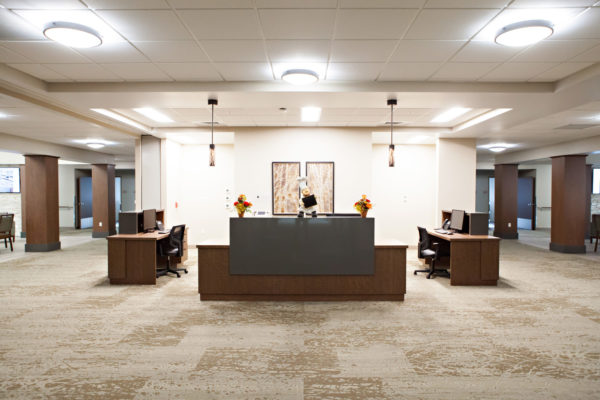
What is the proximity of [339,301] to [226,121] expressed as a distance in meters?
4.24

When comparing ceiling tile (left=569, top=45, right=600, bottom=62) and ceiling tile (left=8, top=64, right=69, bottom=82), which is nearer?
ceiling tile (left=569, top=45, right=600, bottom=62)

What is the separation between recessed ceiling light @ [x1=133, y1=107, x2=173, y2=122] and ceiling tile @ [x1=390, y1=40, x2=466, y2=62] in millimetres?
4325

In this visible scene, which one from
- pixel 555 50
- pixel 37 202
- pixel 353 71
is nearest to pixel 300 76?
pixel 353 71

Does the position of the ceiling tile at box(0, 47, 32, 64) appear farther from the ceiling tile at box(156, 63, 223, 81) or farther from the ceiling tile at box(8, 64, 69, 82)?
the ceiling tile at box(156, 63, 223, 81)

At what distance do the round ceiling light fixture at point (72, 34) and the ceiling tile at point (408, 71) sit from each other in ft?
10.00

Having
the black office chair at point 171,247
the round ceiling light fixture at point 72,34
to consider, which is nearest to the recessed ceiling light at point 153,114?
the black office chair at point 171,247

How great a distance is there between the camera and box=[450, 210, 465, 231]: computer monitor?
22.4ft

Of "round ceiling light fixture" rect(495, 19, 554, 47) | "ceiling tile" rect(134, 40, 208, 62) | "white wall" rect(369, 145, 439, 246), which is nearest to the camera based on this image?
"round ceiling light fixture" rect(495, 19, 554, 47)

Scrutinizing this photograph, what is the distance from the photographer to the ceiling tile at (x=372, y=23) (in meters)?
2.86

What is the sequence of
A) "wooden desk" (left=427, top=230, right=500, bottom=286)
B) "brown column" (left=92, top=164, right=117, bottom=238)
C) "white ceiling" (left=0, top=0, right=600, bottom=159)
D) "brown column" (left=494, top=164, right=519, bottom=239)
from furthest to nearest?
"brown column" (left=92, top=164, right=117, bottom=238) < "brown column" (left=494, top=164, right=519, bottom=239) < "wooden desk" (left=427, top=230, right=500, bottom=286) < "white ceiling" (left=0, top=0, right=600, bottom=159)

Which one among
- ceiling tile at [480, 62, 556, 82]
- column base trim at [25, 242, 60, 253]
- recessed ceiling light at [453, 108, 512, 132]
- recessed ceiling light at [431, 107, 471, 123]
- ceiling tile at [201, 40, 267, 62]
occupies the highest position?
ceiling tile at [201, 40, 267, 62]

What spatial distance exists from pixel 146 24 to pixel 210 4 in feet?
2.37

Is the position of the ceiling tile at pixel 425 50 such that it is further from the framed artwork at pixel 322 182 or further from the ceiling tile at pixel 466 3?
the framed artwork at pixel 322 182

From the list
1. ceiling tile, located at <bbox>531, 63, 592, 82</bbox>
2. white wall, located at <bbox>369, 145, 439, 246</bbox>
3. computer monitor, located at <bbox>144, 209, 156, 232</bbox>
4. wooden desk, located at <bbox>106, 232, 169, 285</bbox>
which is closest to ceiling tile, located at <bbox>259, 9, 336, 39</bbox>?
ceiling tile, located at <bbox>531, 63, 592, 82</bbox>
